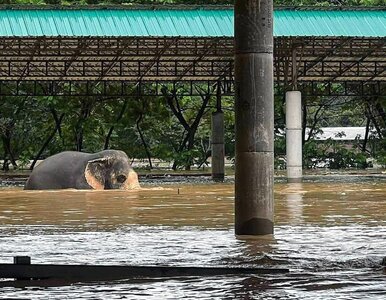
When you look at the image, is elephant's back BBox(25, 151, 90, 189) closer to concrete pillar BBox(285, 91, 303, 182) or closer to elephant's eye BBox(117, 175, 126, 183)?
elephant's eye BBox(117, 175, 126, 183)

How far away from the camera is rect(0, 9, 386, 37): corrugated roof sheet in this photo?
118ft

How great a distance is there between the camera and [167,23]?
37.1 meters

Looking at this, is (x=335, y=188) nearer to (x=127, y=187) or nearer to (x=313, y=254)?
(x=127, y=187)

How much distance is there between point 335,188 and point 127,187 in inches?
237

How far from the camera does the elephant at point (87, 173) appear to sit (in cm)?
3141

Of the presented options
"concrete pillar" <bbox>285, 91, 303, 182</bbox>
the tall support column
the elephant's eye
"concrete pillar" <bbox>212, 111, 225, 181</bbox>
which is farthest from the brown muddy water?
"concrete pillar" <bbox>212, 111, 225, 181</bbox>

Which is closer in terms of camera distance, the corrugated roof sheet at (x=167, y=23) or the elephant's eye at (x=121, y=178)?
the elephant's eye at (x=121, y=178)

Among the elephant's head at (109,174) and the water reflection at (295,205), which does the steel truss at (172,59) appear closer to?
the elephant's head at (109,174)

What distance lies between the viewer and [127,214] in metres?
19.5

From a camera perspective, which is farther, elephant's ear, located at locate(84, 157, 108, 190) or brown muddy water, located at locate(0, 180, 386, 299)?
elephant's ear, located at locate(84, 157, 108, 190)

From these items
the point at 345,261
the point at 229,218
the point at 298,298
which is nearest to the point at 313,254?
the point at 345,261

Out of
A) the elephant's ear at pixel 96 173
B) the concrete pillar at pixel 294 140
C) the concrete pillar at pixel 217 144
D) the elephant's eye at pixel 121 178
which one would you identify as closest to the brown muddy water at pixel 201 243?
the elephant's ear at pixel 96 173

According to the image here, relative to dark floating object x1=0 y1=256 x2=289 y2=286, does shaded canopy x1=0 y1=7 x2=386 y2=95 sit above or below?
above

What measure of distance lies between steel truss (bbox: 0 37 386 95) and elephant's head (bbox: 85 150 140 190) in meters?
5.24
